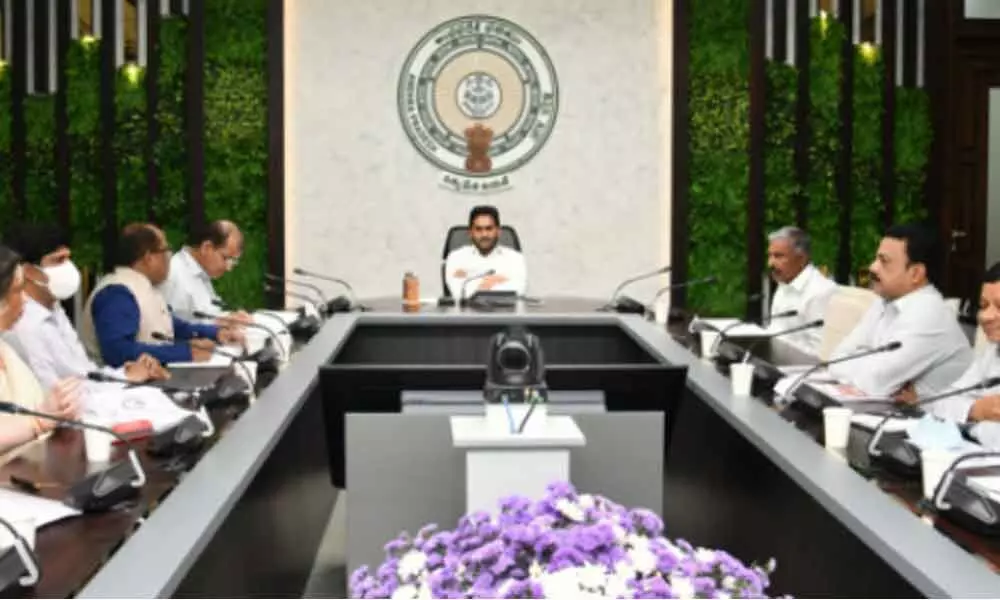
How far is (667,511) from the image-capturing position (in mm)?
4609

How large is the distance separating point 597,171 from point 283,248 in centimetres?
213

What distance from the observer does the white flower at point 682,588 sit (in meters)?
1.48

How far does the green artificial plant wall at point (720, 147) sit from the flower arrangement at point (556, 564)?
7.65m

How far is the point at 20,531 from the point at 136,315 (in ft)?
10.3

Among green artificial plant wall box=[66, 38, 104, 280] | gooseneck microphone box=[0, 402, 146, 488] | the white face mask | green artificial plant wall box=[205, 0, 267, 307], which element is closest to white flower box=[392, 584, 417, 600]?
gooseneck microphone box=[0, 402, 146, 488]

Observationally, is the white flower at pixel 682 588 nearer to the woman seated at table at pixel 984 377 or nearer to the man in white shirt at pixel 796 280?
the woman seated at table at pixel 984 377

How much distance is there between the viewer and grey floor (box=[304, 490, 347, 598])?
440 cm

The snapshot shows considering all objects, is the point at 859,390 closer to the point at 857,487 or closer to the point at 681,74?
the point at 857,487

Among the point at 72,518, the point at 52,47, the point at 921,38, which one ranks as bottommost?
the point at 72,518

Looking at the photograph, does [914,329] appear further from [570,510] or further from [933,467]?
[570,510]

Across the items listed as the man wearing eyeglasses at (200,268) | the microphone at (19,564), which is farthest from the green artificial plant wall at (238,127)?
the microphone at (19,564)

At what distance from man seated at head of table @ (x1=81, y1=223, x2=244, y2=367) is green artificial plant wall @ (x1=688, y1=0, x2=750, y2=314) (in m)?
4.31

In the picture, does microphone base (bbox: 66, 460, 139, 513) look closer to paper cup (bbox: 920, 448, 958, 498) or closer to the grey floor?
paper cup (bbox: 920, 448, 958, 498)

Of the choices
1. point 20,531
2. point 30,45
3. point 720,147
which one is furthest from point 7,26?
point 20,531
